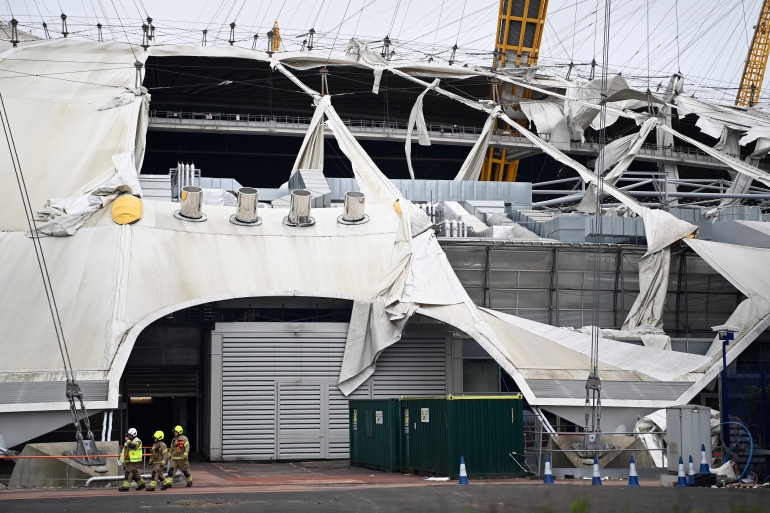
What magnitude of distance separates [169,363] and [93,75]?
1905cm

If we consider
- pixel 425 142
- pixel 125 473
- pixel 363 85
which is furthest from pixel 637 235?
pixel 363 85

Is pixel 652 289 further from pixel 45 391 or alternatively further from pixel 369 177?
pixel 45 391

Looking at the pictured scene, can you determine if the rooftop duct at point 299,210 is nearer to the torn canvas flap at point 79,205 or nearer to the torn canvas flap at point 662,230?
the torn canvas flap at point 79,205

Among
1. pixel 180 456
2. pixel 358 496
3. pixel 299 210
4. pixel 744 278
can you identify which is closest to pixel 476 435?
pixel 358 496

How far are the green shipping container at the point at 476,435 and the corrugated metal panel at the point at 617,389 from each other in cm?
399

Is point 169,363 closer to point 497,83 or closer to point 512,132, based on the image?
point 497,83

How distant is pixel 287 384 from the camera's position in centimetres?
3512

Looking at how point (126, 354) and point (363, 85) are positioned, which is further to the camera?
point (363, 85)

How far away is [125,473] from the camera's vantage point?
2542 centimetres

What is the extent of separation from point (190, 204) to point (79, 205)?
11.7 feet

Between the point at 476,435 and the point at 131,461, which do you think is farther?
the point at 476,435

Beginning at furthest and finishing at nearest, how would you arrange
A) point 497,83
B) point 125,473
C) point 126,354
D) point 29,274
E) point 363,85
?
point 363,85
point 497,83
point 29,274
point 126,354
point 125,473

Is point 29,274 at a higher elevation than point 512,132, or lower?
lower

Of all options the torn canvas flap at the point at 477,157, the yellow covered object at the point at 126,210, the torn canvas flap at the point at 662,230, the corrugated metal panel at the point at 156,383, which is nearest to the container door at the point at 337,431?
the corrugated metal panel at the point at 156,383
